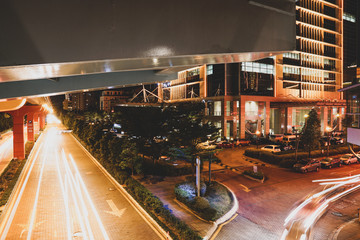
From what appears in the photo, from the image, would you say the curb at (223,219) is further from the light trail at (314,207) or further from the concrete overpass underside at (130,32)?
the concrete overpass underside at (130,32)

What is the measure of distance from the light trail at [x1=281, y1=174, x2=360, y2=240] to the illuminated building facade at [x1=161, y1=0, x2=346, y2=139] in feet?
63.5

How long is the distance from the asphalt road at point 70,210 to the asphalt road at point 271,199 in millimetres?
4527

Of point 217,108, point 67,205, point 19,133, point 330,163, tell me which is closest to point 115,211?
point 67,205

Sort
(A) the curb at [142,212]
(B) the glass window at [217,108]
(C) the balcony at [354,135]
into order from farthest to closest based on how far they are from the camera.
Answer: (B) the glass window at [217,108] → (C) the balcony at [354,135] → (A) the curb at [142,212]

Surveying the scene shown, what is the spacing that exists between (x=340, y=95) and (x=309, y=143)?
4274cm

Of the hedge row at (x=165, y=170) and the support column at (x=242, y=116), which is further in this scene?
the support column at (x=242, y=116)

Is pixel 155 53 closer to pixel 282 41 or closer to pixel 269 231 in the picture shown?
pixel 282 41

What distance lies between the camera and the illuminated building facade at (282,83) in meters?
43.6

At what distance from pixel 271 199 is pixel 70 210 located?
1204cm

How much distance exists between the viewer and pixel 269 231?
36.1 ft

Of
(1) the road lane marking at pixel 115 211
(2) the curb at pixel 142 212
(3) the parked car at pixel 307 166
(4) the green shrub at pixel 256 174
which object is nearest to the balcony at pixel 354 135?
(4) the green shrub at pixel 256 174

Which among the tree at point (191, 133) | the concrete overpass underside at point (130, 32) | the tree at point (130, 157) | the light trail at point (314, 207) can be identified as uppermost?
the concrete overpass underside at point (130, 32)

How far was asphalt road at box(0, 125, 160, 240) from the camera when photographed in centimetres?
1037

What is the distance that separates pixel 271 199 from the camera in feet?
49.8
